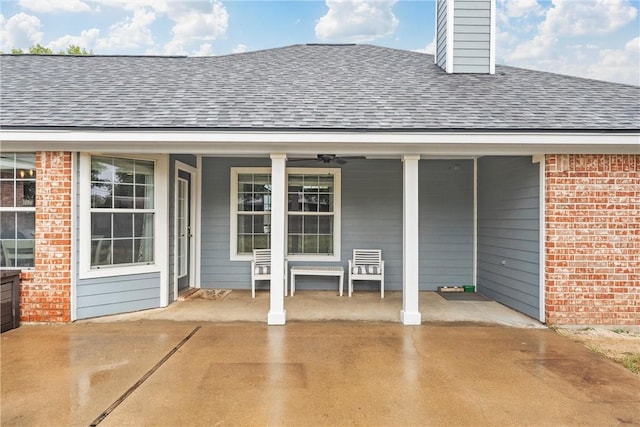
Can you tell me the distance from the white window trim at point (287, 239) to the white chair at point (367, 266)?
400mm

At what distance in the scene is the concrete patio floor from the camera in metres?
4.78

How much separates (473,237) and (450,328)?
2809 millimetres

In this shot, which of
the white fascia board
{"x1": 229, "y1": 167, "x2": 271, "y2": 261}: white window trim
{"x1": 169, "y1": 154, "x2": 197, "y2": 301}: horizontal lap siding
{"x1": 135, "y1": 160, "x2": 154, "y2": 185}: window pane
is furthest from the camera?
{"x1": 229, "y1": 167, "x2": 271, "y2": 261}: white window trim

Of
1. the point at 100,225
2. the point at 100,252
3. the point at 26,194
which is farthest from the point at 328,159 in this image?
the point at 26,194

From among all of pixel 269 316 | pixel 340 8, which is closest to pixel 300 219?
pixel 269 316

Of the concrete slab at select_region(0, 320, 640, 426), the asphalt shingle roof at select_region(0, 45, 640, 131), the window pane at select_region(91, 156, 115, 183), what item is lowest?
the concrete slab at select_region(0, 320, 640, 426)

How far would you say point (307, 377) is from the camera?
3.04 meters

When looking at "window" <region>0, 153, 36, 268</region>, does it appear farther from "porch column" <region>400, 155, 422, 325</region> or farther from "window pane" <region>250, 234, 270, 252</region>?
"porch column" <region>400, 155, 422, 325</region>

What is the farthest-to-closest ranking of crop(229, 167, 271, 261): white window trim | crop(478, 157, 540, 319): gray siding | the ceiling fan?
crop(229, 167, 271, 261): white window trim, the ceiling fan, crop(478, 157, 540, 319): gray siding

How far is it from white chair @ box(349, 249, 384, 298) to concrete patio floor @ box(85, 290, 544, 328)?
0.35 metres

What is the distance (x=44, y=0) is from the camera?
56.9 ft

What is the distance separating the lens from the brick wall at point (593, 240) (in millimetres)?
4496

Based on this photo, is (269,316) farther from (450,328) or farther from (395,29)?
(395,29)

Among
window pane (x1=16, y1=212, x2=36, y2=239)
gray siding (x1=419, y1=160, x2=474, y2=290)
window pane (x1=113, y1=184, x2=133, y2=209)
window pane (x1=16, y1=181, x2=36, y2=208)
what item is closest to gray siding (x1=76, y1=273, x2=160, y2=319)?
window pane (x1=16, y1=212, x2=36, y2=239)
